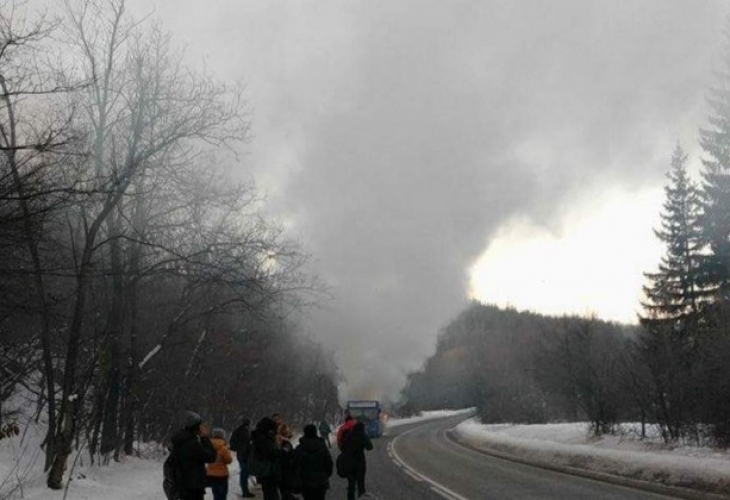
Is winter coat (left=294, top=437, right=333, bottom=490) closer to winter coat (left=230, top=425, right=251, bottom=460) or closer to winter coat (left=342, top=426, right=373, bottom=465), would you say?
winter coat (left=342, top=426, right=373, bottom=465)

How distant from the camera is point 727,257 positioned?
3459 centimetres

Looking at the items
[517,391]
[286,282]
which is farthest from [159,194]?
[517,391]

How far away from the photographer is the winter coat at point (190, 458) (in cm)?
881

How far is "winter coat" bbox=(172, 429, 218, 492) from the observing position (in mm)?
8812

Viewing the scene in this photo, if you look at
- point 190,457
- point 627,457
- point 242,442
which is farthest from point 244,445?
point 627,457

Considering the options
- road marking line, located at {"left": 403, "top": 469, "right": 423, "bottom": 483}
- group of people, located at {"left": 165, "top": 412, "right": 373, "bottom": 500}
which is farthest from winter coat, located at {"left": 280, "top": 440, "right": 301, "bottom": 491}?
road marking line, located at {"left": 403, "top": 469, "right": 423, "bottom": 483}

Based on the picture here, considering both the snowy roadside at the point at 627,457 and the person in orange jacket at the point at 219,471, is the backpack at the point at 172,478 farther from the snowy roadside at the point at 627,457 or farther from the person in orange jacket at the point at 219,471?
the snowy roadside at the point at 627,457

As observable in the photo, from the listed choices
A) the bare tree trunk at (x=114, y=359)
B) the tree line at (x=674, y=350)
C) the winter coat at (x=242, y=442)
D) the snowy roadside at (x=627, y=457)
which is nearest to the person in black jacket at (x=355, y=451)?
the winter coat at (x=242, y=442)

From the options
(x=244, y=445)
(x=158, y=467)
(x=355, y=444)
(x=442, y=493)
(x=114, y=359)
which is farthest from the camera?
(x=158, y=467)

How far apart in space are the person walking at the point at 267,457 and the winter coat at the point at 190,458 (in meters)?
2.04

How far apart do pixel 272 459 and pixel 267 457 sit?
0.29 ft

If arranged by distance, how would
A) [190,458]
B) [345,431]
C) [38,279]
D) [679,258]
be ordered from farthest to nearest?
[679,258]
[345,431]
[38,279]
[190,458]

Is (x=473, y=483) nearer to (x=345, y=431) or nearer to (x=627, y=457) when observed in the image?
(x=627, y=457)

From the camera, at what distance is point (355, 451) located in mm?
13047
